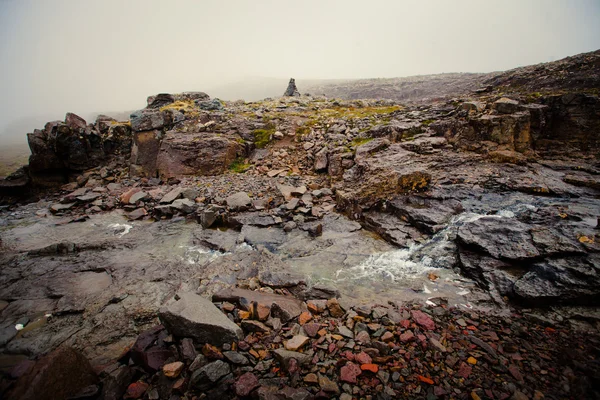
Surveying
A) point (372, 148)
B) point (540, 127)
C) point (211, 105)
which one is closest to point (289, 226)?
point (372, 148)

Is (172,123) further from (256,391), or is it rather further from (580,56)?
(580,56)

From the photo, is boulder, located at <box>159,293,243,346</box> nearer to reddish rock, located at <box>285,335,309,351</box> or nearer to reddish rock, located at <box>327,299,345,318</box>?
reddish rock, located at <box>285,335,309,351</box>

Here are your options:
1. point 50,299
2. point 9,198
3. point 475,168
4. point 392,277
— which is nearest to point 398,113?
point 475,168

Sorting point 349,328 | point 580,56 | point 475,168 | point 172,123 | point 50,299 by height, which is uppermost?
point 580,56

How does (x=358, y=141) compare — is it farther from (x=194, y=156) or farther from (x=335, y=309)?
(x=335, y=309)

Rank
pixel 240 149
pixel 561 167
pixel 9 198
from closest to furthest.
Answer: pixel 561 167
pixel 9 198
pixel 240 149

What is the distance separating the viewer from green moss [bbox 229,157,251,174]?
15141 millimetres

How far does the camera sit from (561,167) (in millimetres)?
9297

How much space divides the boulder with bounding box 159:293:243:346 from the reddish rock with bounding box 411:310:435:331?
324 cm

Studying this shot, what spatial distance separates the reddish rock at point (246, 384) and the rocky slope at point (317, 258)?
23 mm

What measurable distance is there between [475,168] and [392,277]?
689cm

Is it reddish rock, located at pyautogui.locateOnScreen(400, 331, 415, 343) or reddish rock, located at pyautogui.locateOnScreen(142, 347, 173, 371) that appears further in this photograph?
reddish rock, located at pyautogui.locateOnScreen(400, 331, 415, 343)

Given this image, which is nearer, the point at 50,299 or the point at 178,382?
the point at 178,382

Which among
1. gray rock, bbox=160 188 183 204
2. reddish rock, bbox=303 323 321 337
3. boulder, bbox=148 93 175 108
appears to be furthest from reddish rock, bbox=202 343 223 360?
Result: boulder, bbox=148 93 175 108
